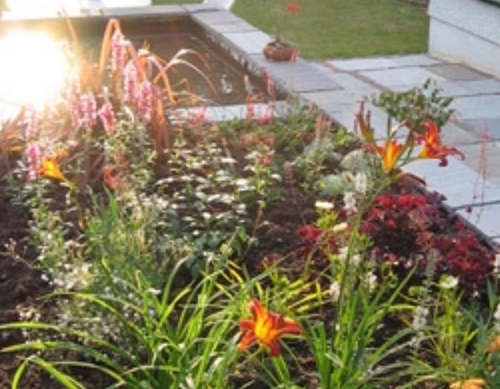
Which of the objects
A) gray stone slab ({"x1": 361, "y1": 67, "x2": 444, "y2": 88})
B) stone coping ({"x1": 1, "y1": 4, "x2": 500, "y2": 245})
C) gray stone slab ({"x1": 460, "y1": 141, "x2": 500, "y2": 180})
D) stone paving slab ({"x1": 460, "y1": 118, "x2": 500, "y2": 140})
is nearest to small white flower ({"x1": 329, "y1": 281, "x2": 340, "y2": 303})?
stone coping ({"x1": 1, "y1": 4, "x2": 500, "y2": 245})

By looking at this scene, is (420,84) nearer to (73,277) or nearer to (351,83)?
(351,83)

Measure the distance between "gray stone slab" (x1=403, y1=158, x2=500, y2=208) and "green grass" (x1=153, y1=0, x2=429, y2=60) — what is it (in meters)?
2.57

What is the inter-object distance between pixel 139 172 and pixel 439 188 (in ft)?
4.09

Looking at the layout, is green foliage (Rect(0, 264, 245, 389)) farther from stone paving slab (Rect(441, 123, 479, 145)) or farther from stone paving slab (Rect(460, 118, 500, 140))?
stone paving slab (Rect(460, 118, 500, 140))

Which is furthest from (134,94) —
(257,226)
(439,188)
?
(439,188)

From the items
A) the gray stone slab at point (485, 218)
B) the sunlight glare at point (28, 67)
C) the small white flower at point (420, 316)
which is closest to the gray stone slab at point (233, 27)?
the sunlight glare at point (28, 67)

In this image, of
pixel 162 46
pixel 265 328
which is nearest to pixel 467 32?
pixel 162 46

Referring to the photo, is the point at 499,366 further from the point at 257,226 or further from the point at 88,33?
the point at 88,33

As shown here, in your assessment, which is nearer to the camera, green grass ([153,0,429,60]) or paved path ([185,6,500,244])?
paved path ([185,6,500,244])

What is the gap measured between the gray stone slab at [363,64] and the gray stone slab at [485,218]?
2705mm

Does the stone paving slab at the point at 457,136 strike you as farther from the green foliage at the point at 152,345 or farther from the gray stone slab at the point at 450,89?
the green foliage at the point at 152,345

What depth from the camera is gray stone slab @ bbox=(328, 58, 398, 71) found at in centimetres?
629

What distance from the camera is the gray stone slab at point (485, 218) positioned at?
137 inches

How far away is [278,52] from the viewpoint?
5906 millimetres
